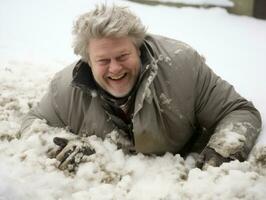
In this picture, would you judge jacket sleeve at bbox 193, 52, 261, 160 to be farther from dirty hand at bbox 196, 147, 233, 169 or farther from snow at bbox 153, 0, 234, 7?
snow at bbox 153, 0, 234, 7

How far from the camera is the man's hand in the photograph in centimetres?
262

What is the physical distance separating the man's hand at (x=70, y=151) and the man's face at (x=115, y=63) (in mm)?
373

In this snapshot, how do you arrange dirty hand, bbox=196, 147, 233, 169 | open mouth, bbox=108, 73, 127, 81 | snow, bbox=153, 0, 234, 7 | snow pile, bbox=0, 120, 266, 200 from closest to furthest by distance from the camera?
snow pile, bbox=0, 120, 266, 200 < dirty hand, bbox=196, 147, 233, 169 < open mouth, bbox=108, 73, 127, 81 < snow, bbox=153, 0, 234, 7

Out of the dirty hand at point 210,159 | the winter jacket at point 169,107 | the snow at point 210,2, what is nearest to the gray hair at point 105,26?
the winter jacket at point 169,107

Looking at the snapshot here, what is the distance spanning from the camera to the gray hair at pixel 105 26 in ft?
8.54

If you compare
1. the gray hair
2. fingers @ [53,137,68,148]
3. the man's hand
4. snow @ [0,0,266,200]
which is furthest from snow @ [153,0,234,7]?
fingers @ [53,137,68,148]

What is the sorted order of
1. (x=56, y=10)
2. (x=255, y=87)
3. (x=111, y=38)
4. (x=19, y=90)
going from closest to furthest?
(x=111, y=38) → (x=255, y=87) → (x=19, y=90) → (x=56, y=10)

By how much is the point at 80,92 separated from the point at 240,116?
3.38ft

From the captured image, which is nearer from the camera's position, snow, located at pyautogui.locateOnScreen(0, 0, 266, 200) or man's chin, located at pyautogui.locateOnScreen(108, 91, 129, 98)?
snow, located at pyautogui.locateOnScreen(0, 0, 266, 200)

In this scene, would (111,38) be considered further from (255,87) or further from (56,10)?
(56,10)

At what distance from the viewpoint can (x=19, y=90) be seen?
3.98 meters

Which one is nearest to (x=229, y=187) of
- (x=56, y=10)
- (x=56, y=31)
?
(x=56, y=31)

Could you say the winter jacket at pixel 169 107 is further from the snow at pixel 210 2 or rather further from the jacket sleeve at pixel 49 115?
the snow at pixel 210 2

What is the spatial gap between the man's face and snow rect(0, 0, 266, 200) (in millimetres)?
411
